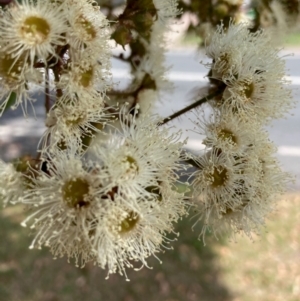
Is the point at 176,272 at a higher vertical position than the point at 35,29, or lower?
lower

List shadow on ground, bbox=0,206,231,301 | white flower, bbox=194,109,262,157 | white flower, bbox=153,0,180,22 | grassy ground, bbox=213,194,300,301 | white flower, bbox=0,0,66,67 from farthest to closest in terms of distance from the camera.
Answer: grassy ground, bbox=213,194,300,301 → shadow on ground, bbox=0,206,231,301 → white flower, bbox=153,0,180,22 → white flower, bbox=194,109,262,157 → white flower, bbox=0,0,66,67

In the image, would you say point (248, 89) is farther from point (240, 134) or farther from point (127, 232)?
point (127, 232)

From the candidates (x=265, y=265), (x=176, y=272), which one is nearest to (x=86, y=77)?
(x=176, y=272)

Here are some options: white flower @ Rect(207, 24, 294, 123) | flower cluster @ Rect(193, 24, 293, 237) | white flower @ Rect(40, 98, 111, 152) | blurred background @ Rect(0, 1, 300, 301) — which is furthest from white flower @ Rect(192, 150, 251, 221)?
blurred background @ Rect(0, 1, 300, 301)

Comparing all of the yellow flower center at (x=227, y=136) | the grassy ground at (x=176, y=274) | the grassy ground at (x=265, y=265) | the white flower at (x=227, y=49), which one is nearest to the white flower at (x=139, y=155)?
the yellow flower center at (x=227, y=136)

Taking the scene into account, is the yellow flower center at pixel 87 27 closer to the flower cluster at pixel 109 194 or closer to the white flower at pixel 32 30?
the white flower at pixel 32 30

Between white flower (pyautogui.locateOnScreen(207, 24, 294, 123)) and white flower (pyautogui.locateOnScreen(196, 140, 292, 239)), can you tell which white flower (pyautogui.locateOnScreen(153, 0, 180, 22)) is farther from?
white flower (pyautogui.locateOnScreen(196, 140, 292, 239))
